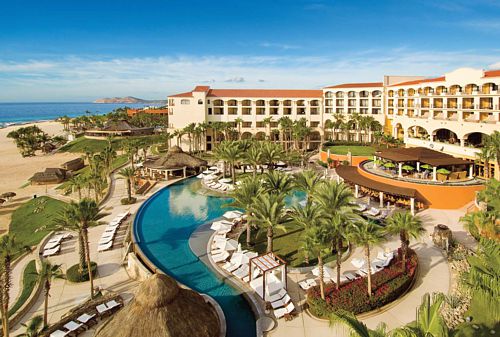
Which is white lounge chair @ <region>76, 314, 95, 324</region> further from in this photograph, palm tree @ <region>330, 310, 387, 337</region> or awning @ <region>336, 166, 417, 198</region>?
awning @ <region>336, 166, 417, 198</region>

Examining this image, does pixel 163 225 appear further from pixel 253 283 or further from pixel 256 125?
pixel 256 125

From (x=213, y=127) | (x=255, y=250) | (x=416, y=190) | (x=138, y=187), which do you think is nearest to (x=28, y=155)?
(x=213, y=127)

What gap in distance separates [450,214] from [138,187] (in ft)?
110

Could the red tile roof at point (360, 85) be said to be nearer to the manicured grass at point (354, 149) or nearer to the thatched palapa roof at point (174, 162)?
the manicured grass at point (354, 149)

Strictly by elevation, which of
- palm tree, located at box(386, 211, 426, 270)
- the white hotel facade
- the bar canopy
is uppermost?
the white hotel facade

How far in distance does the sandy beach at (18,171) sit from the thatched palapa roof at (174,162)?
15.6 meters

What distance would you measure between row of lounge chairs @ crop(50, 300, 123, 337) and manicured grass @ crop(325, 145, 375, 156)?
44.2m

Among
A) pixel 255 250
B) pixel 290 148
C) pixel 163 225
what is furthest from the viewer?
pixel 290 148

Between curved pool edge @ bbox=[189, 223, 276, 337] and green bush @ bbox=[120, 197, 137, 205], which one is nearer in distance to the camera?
curved pool edge @ bbox=[189, 223, 276, 337]

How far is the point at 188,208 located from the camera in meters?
33.2

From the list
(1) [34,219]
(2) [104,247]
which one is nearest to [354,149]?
(2) [104,247]

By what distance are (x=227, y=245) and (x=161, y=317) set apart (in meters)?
9.76

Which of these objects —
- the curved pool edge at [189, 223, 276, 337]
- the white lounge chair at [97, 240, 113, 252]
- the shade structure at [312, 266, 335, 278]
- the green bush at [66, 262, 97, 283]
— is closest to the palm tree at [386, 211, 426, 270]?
the shade structure at [312, 266, 335, 278]

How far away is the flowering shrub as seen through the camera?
1571 centimetres
